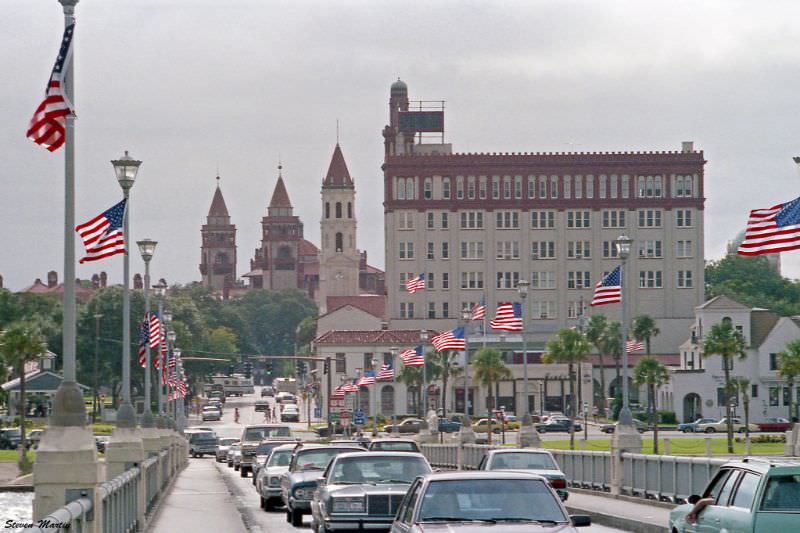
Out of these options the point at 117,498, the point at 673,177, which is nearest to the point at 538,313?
the point at 673,177

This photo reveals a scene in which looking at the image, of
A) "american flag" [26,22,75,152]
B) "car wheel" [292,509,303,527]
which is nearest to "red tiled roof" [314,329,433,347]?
"car wheel" [292,509,303,527]

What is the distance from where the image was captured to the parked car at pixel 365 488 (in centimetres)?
2288

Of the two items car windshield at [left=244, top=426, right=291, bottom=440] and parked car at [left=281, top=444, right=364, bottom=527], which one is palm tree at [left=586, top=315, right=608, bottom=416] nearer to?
car windshield at [left=244, top=426, right=291, bottom=440]

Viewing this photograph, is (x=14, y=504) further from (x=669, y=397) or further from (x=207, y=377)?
(x=207, y=377)

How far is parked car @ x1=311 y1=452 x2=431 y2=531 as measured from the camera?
2288 centimetres

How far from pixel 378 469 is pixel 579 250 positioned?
461ft

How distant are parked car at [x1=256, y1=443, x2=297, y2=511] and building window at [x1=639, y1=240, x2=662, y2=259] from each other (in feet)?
424

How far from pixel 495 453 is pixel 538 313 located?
13028 cm

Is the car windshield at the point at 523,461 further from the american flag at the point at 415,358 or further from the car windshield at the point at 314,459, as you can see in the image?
the american flag at the point at 415,358

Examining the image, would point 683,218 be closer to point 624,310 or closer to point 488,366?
point 488,366

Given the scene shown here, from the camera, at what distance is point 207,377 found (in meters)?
198

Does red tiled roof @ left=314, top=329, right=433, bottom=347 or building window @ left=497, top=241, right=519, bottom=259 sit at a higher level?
building window @ left=497, top=241, right=519, bottom=259

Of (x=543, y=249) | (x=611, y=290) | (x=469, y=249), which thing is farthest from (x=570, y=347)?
(x=611, y=290)

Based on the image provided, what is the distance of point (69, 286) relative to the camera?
19.7m
